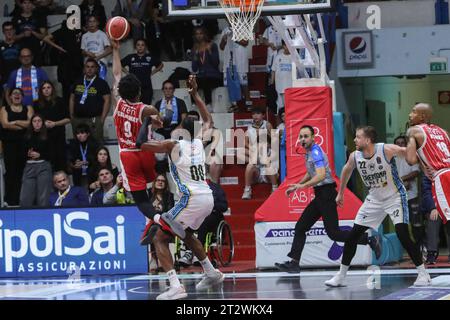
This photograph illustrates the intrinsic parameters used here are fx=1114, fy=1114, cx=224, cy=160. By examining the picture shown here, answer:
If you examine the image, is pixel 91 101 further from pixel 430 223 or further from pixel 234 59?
pixel 430 223

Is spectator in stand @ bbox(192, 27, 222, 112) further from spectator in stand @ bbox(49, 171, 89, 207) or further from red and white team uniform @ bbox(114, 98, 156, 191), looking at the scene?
red and white team uniform @ bbox(114, 98, 156, 191)

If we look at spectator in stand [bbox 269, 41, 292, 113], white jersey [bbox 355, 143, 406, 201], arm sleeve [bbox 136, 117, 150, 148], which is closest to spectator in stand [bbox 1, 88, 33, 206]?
spectator in stand [bbox 269, 41, 292, 113]

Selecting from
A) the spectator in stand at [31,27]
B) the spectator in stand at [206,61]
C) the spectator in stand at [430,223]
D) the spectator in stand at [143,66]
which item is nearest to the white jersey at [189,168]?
the spectator in stand at [430,223]

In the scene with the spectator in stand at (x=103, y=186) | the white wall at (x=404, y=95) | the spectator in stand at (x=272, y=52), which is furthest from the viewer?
the white wall at (x=404, y=95)

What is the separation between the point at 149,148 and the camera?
43.9 ft

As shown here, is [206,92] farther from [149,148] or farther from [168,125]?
[149,148]

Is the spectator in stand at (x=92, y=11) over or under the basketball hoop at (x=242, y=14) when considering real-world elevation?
over

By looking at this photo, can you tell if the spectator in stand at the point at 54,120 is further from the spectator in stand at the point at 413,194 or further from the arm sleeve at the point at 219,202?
the spectator in stand at the point at 413,194

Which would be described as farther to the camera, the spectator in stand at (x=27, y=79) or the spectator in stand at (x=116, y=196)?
the spectator in stand at (x=27, y=79)

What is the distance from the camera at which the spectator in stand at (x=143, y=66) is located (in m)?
22.2

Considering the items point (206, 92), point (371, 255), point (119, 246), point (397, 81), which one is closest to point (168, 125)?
point (206, 92)

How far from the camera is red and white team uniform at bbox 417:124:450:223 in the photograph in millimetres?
13867

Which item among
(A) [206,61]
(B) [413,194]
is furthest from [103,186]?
(B) [413,194]

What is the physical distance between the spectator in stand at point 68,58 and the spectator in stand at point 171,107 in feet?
8.14
